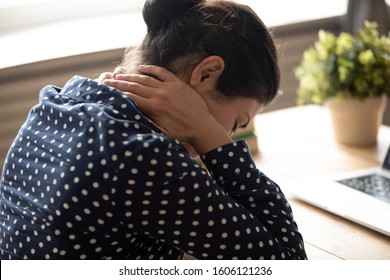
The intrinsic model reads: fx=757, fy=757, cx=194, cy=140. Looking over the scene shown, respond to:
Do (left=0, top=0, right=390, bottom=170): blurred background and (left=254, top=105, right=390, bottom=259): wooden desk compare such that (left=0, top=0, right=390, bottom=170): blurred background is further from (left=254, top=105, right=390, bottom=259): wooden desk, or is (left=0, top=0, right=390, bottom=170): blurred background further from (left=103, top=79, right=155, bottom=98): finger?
(left=103, top=79, right=155, bottom=98): finger

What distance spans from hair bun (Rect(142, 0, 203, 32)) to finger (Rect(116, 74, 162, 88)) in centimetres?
10

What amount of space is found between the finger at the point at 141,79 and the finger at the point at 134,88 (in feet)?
0.04

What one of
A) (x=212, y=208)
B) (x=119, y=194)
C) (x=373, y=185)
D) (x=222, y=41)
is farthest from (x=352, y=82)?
(x=119, y=194)

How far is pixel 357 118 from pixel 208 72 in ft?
2.86

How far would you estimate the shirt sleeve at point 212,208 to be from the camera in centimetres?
116

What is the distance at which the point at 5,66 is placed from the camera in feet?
8.66

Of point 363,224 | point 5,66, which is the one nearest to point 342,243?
point 363,224

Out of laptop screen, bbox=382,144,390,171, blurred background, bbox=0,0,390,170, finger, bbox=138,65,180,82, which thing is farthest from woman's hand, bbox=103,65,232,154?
blurred background, bbox=0,0,390,170

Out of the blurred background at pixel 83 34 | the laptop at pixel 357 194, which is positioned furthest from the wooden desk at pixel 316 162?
the blurred background at pixel 83 34

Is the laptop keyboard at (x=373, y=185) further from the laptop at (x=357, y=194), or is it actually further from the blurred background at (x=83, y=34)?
the blurred background at (x=83, y=34)

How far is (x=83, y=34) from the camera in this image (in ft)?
9.72

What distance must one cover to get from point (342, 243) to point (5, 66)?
155 cm

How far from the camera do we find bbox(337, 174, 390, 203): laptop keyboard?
5.57 feet

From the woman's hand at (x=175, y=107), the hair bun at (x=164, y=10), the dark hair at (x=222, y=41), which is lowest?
the woman's hand at (x=175, y=107)
